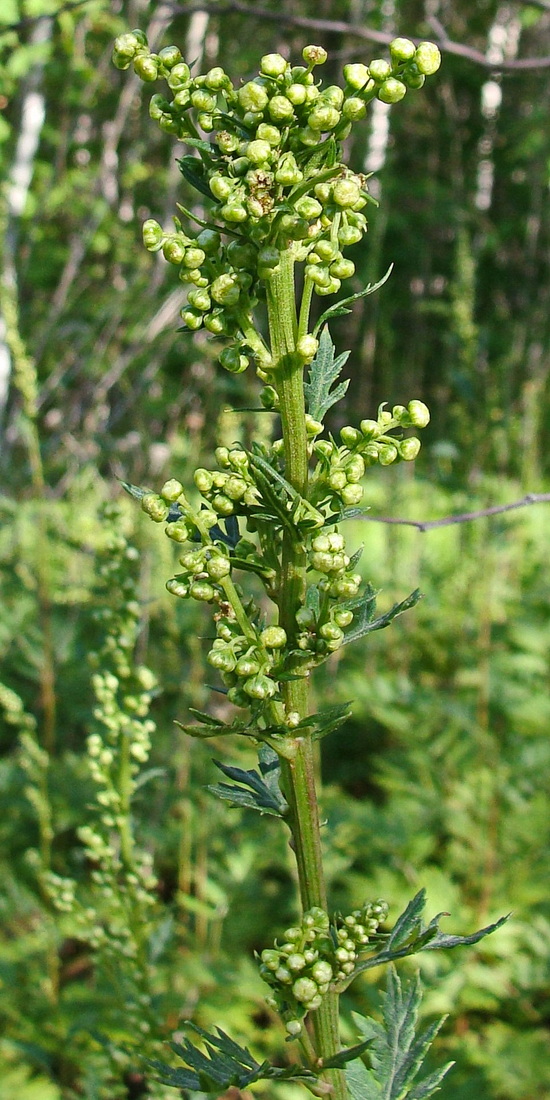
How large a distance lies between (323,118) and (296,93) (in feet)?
0.11

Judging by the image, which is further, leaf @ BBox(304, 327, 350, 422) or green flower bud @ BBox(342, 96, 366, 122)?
leaf @ BBox(304, 327, 350, 422)

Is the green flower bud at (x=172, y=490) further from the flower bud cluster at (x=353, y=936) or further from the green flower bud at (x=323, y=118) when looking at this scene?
the flower bud cluster at (x=353, y=936)

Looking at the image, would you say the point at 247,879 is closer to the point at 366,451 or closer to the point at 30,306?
the point at 366,451

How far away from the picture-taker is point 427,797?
124 inches

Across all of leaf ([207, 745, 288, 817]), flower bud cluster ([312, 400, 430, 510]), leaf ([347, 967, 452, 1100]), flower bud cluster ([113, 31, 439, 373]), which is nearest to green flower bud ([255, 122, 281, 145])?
flower bud cluster ([113, 31, 439, 373])

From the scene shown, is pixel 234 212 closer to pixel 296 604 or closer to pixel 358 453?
pixel 358 453

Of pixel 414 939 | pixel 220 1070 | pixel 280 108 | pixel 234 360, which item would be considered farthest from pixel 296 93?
pixel 220 1070

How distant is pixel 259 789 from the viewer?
2.98ft

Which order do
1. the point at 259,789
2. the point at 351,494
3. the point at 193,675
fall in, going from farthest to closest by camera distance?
the point at 193,675
the point at 259,789
the point at 351,494

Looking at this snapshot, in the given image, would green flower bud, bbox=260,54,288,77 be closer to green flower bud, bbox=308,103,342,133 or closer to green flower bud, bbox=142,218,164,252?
green flower bud, bbox=308,103,342,133

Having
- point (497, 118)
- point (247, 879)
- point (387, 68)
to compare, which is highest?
point (497, 118)

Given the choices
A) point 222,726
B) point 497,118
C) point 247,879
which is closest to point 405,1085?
point 222,726

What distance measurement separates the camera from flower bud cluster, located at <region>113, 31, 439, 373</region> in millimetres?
724

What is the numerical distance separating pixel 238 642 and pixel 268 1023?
2.52m
